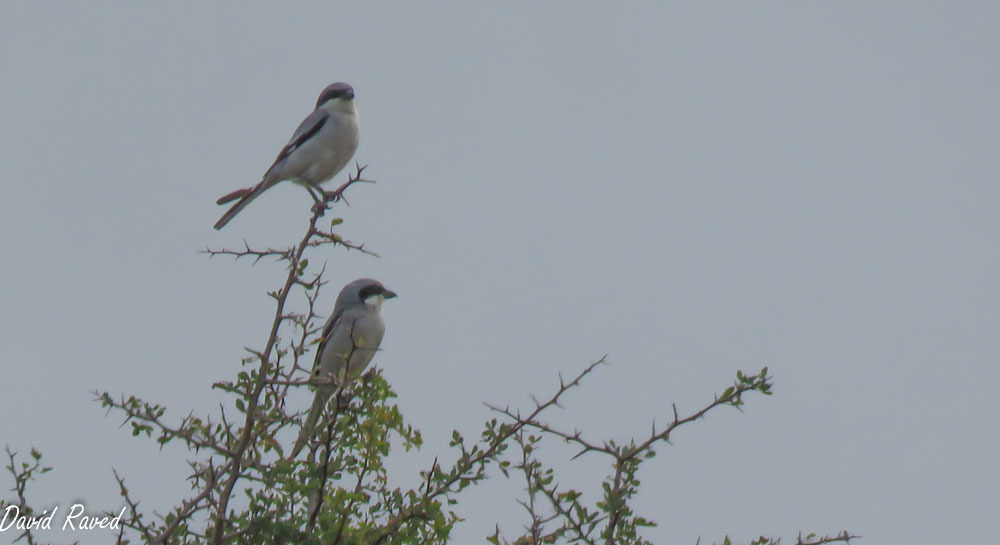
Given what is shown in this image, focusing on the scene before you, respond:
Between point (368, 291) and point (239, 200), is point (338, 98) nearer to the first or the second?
point (239, 200)

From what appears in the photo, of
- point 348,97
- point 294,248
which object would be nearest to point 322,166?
point 348,97

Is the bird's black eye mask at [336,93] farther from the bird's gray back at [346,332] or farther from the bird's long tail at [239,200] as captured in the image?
the bird's gray back at [346,332]

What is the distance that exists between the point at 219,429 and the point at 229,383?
0.19 metres

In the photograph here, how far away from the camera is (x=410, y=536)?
4.11 metres

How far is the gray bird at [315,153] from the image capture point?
26.8 feet

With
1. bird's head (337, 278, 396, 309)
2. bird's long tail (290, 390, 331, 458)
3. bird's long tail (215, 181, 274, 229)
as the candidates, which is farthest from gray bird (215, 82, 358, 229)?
bird's long tail (290, 390, 331, 458)

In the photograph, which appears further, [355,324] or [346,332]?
[346,332]

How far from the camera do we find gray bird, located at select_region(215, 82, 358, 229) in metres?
8.17

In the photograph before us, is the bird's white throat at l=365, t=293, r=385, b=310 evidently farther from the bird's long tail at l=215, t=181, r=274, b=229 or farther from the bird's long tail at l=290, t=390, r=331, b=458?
the bird's long tail at l=290, t=390, r=331, b=458

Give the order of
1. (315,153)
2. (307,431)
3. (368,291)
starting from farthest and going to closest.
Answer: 1. (315,153)
2. (368,291)
3. (307,431)

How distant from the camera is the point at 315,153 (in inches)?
322

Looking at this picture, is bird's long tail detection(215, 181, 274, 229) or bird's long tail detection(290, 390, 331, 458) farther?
bird's long tail detection(215, 181, 274, 229)

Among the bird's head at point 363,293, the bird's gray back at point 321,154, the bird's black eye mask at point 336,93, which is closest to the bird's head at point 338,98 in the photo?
the bird's black eye mask at point 336,93

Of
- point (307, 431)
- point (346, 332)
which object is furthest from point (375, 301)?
point (307, 431)
